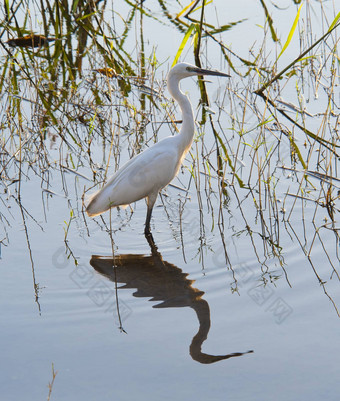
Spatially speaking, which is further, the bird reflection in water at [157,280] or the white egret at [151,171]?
the white egret at [151,171]

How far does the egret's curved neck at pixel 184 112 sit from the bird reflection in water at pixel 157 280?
2.58 feet

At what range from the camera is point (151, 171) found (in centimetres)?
452

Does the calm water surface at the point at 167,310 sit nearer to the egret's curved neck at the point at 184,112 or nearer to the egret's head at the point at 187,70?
the egret's curved neck at the point at 184,112

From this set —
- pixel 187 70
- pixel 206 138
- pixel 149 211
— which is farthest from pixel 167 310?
pixel 206 138

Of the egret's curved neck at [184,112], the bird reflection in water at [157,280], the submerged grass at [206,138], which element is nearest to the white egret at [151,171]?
the egret's curved neck at [184,112]

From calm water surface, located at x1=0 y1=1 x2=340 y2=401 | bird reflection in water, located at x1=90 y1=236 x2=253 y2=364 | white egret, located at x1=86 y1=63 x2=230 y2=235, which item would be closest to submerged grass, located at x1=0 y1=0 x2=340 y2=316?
calm water surface, located at x1=0 y1=1 x2=340 y2=401

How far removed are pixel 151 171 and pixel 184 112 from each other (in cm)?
49

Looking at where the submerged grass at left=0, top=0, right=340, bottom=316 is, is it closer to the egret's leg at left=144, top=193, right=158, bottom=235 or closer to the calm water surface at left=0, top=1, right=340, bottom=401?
the calm water surface at left=0, top=1, right=340, bottom=401

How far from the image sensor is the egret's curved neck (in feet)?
15.2

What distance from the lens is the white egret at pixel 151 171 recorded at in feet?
14.7

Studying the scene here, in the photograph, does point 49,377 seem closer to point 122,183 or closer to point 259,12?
point 122,183

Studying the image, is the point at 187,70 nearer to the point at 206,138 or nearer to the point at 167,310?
the point at 206,138

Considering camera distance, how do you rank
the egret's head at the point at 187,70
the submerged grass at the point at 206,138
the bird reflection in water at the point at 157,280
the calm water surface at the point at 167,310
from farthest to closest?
1. the egret's head at the point at 187,70
2. the submerged grass at the point at 206,138
3. the bird reflection in water at the point at 157,280
4. the calm water surface at the point at 167,310

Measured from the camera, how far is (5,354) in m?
2.97
